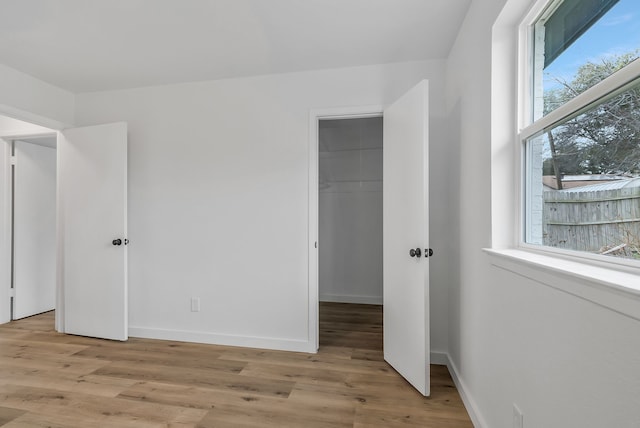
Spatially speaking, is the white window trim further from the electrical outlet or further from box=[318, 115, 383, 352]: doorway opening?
box=[318, 115, 383, 352]: doorway opening

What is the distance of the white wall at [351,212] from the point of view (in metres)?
4.32

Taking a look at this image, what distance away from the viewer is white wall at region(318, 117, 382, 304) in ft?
14.2

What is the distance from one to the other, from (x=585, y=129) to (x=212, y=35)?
225cm

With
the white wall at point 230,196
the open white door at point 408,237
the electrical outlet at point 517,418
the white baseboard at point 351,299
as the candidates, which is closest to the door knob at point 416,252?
the open white door at point 408,237

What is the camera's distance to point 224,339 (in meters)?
2.87

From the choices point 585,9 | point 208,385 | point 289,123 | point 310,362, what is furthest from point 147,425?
point 585,9

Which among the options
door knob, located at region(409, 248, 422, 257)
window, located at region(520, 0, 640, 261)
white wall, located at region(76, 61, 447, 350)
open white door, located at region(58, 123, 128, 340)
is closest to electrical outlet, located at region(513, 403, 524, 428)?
window, located at region(520, 0, 640, 261)

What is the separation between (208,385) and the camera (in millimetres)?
2164

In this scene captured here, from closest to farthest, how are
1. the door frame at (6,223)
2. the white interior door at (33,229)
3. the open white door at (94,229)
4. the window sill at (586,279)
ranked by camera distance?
the window sill at (586,279)
the open white door at (94,229)
the door frame at (6,223)
the white interior door at (33,229)

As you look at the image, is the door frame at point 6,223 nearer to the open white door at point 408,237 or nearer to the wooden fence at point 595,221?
the open white door at point 408,237

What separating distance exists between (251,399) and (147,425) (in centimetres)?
59

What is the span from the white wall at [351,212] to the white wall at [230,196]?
161 centimetres

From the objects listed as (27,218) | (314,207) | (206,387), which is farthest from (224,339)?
(27,218)

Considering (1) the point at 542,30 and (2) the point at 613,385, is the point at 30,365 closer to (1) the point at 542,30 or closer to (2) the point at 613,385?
(2) the point at 613,385
